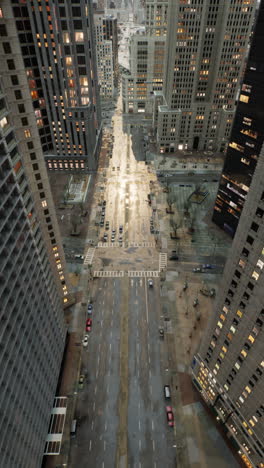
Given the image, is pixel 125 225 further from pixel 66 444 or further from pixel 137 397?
pixel 66 444

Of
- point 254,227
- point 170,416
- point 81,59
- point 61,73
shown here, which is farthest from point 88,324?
point 81,59

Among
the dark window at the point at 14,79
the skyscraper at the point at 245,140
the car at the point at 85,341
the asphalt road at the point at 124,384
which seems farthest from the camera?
the car at the point at 85,341

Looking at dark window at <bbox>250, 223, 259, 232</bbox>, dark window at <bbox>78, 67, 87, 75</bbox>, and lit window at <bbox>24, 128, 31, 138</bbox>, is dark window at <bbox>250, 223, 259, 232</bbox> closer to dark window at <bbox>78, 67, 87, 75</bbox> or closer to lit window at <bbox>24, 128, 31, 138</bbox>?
lit window at <bbox>24, 128, 31, 138</bbox>

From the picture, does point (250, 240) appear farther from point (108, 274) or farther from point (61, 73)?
point (61, 73)

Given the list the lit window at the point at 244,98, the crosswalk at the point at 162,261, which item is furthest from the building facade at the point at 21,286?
the lit window at the point at 244,98

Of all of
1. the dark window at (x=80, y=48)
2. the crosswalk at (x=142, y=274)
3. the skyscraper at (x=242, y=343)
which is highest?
the dark window at (x=80, y=48)

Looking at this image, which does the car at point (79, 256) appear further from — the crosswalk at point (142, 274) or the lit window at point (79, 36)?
the lit window at point (79, 36)
